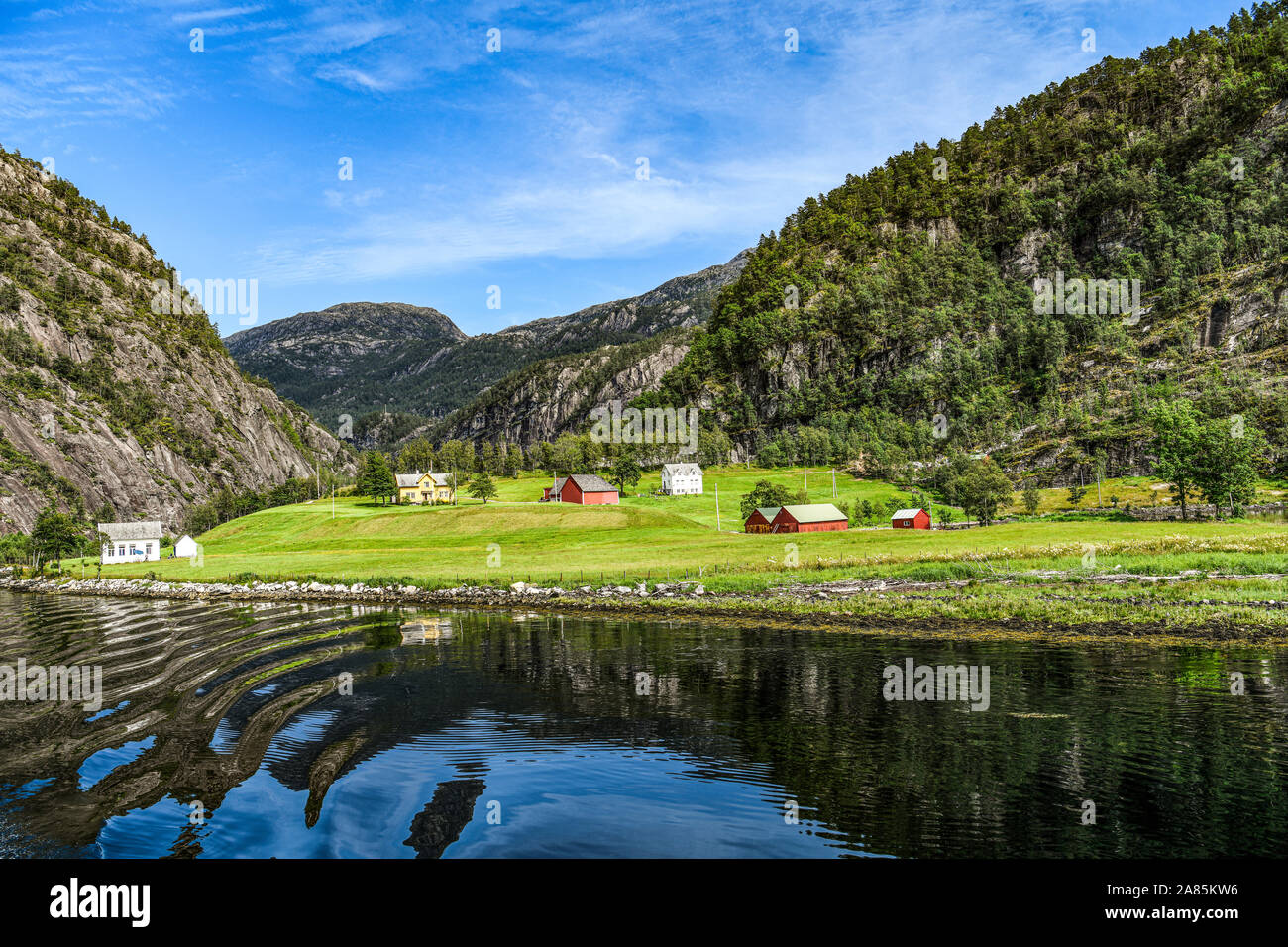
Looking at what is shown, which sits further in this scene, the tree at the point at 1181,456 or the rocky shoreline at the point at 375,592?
the tree at the point at 1181,456

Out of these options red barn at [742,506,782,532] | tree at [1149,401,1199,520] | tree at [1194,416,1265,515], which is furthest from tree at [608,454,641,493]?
tree at [1194,416,1265,515]

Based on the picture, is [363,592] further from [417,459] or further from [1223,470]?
[417,459]

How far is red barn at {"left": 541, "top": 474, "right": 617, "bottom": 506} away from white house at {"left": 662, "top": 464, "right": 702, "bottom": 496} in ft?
49.5

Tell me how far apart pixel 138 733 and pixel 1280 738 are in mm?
35354

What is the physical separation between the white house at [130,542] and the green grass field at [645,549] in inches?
138

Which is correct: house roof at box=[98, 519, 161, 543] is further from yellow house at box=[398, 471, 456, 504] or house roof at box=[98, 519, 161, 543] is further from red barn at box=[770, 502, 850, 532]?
red barn at box=[770, 502, 850, 532]

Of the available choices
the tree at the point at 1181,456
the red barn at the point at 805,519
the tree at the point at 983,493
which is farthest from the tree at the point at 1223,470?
the red barn at the point at 805,519

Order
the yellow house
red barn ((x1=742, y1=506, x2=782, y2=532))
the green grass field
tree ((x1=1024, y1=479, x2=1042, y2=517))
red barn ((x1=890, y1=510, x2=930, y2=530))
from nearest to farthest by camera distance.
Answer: the green grass field → red barn ((x1=890, y1=510, x2=930, y2=530)) → red barn ((x1=742, y1=506, x2=782, y2=532)) → tree ((x1=1024, y1=479, x2=1042, y2=517)) → the yellow house

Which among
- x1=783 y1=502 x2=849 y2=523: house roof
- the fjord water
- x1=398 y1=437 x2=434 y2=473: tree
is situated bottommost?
the fjord water

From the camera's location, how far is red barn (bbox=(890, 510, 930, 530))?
10131 centimetres

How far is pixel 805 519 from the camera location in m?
104

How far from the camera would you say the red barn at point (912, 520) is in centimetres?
10131

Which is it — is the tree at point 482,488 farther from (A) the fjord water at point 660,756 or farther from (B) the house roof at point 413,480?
(A) the fjord water at point 660,756

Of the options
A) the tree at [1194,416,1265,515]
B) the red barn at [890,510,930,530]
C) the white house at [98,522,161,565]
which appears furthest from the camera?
the white house at [98,522,161,565]
